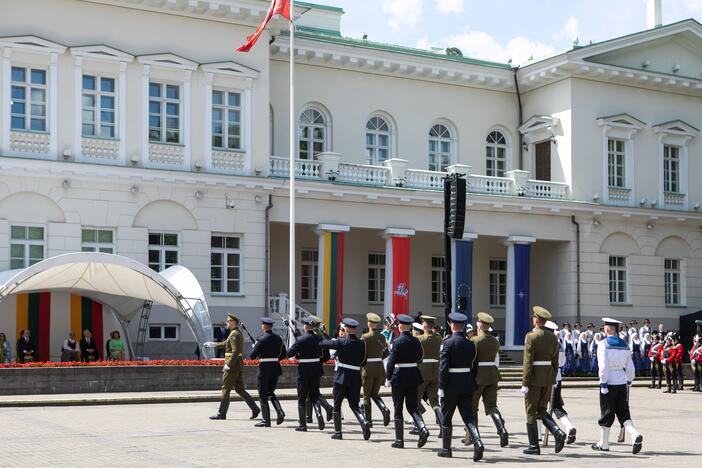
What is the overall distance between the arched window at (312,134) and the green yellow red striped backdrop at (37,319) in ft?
37.3

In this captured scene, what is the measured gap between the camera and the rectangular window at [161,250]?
34.0 m

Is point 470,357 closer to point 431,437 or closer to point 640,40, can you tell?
point 431,437

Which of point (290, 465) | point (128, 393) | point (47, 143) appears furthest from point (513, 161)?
point (290, 465)

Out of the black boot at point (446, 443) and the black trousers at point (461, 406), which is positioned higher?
the black trousers at point (461, 406)

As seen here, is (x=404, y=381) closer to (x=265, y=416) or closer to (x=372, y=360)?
(x=372, y=360)

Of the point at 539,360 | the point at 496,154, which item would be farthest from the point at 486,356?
the point at 496,154

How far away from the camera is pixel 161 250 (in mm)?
34094

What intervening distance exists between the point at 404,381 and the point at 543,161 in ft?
91.1

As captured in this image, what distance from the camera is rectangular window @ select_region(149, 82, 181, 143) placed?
113 ft

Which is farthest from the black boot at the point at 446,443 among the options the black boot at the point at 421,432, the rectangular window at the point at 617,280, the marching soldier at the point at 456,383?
the rectangular window at the point at 617,280

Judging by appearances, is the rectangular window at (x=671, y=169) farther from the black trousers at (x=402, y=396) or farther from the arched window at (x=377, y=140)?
the black trousers at (x=402, y=396)

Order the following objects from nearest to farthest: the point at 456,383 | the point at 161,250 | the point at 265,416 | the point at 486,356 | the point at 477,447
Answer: the point at 477,447 → the point at 456,383 → the point at 486,356 → the point at 265,416 → the point at 161,250

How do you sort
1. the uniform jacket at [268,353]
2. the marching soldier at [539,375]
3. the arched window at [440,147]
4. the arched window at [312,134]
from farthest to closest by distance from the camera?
the arched window at [440,147]
the arched window at [312,134]
the uniform jacket at [268,353]
the marching soldier at [539,375]

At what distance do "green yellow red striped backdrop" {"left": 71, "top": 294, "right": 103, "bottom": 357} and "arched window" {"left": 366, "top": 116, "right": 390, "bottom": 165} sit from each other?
12590mm
